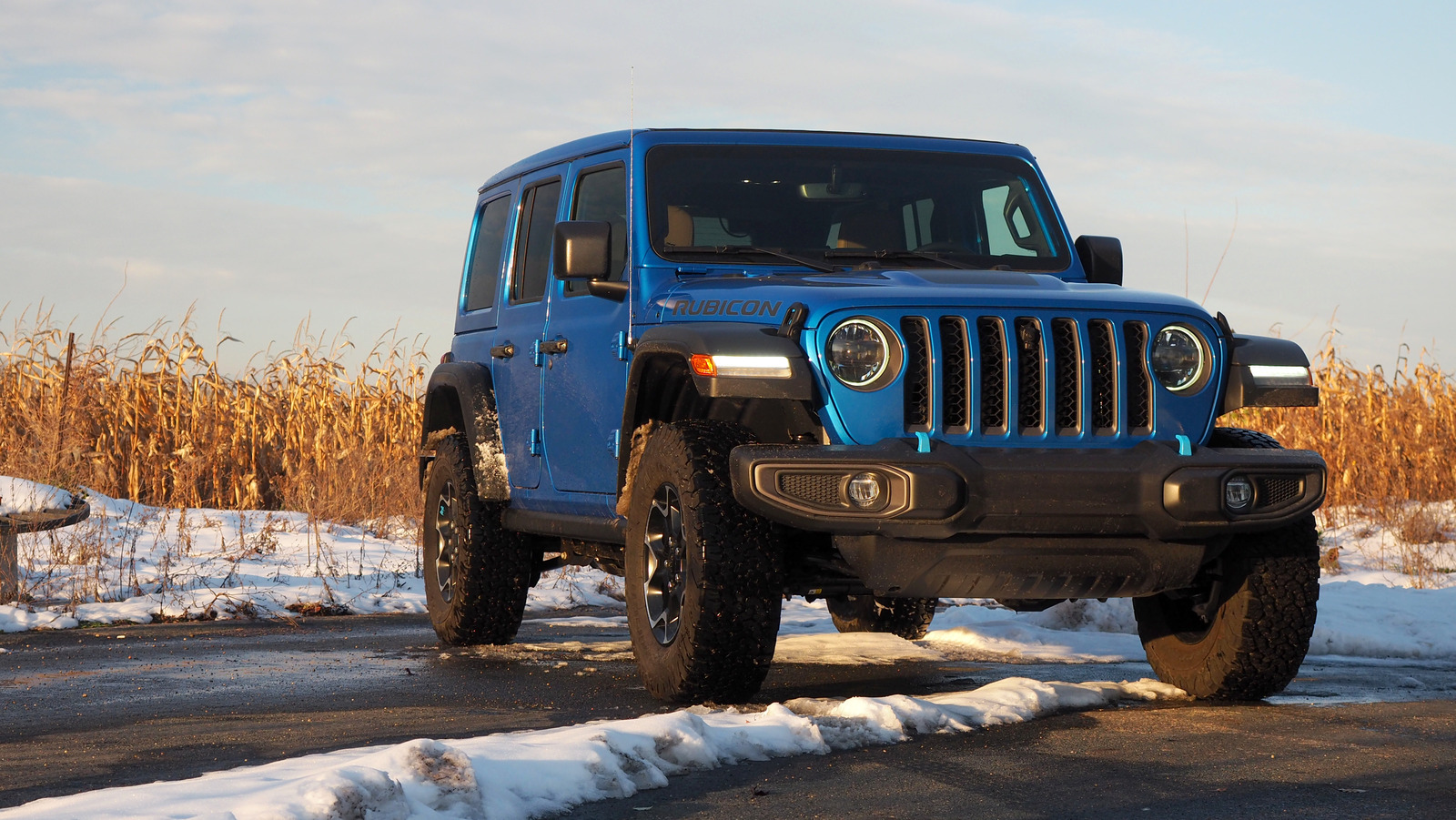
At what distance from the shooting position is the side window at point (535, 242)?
7.86 metres

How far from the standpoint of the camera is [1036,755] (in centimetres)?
485

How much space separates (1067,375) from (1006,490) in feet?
1.89

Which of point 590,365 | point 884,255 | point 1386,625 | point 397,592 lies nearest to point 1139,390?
point 884,255

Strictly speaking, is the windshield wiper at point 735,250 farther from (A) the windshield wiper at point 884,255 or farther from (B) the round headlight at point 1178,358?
(B) the round headlight at point 1178,358

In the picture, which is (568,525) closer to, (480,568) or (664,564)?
(480,568)

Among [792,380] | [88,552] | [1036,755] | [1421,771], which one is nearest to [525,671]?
[792,380]

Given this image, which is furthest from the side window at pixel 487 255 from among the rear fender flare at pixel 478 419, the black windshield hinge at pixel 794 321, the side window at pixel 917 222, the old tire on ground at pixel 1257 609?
the old tire on ground at pixel 1257 609

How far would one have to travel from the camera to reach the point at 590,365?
7000mm

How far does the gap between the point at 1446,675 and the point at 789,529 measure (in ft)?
10.1

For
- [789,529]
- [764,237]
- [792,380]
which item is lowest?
[789,529]

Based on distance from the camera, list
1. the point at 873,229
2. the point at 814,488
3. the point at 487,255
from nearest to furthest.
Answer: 1. the point at 814,488
2. the point at 873,229
3. the point at 487,255

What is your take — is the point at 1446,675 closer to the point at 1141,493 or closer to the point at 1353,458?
the point at 1141,493

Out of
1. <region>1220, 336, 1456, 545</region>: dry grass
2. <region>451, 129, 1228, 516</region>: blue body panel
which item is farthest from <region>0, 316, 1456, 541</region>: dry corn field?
<region>451, 129, 1228, 516</region>: blue body panel

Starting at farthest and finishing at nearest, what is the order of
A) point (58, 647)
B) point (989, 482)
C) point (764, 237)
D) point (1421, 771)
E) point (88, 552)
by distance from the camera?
point (88, 552) → point (58, 647) → point (764, 237) → point (989, 482) → point (1421, 771)
